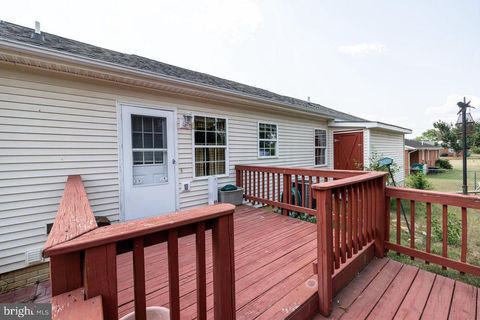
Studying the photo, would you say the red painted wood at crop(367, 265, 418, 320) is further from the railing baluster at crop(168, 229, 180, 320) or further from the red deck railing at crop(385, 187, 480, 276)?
the railing baluster at crop(168, 229, 180, 320)

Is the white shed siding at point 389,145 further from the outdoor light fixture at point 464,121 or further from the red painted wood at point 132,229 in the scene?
the red painted wood at point 132,229

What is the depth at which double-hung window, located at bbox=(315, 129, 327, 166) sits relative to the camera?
8472 millimetres

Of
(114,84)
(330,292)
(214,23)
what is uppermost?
(214,23)

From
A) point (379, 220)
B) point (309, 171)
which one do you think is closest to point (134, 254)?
point (379, 220)

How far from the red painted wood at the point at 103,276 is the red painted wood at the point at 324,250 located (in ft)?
5.21

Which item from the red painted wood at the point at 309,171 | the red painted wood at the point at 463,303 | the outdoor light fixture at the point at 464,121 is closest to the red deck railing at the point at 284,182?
the red painted wood at the point at 309,171

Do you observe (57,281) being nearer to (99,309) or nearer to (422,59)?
(99,309)

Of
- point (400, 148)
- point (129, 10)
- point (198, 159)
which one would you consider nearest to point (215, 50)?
point (129, 10)

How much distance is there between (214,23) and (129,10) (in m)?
2.90

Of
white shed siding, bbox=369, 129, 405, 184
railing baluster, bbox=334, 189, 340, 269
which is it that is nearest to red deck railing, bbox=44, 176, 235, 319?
railing baluster, bbox=334, 189, 340, 269

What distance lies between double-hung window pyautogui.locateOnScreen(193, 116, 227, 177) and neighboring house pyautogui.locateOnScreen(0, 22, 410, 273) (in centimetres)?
2

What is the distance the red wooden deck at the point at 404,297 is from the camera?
1.92 metres

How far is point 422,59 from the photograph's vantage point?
10117 mm

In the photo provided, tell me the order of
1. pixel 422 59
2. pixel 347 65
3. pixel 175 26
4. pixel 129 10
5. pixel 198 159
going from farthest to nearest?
pixel 347 65, pixel 422 59, pixel 175 26, pixel 129 10, pixel 198 159
